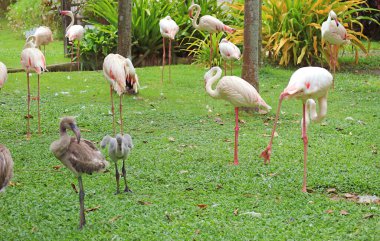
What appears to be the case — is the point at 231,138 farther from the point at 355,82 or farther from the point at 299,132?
the point at 355,82

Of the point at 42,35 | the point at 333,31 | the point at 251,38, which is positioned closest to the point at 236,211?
the point at 251,38

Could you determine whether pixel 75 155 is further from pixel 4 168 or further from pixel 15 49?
pixel 15 49

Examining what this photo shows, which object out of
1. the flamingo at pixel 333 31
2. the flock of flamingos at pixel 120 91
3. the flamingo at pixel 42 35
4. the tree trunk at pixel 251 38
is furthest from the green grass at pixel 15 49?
the flamingo at pixel 333 31

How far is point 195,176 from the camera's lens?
6.38 metres

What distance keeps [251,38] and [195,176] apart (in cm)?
329

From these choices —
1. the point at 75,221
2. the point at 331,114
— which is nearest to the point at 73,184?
the point at 75,221

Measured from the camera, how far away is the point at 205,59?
44.3 feet

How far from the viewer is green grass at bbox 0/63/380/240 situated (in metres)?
5.03

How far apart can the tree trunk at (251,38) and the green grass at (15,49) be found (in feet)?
20.7

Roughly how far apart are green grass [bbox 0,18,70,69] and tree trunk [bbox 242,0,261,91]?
6310 mm

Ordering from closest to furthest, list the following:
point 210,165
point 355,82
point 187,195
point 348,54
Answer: point 187,195 → point 210,165 → point 355,82 → point 348,54

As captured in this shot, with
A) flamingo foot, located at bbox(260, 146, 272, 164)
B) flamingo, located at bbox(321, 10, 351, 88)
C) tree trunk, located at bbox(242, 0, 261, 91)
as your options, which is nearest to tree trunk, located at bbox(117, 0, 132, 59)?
tree trunk, located at bbox(242, 0, 261, 91)

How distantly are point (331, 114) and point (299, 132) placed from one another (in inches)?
53.8

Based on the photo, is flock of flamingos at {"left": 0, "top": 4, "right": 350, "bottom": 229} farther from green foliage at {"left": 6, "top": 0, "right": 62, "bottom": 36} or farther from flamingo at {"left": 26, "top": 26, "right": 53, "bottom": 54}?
green foliage at {"left": 6, "top": 0, "right": 62, "bottom": 36}
